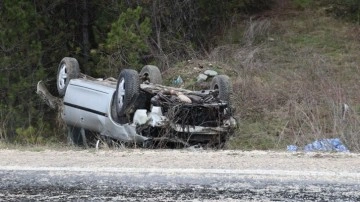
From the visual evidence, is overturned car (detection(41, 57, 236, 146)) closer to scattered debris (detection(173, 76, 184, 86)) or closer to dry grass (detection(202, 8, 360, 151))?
dry grass (detection(202, 8, 360, 151))

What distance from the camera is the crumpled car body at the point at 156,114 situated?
723 cm

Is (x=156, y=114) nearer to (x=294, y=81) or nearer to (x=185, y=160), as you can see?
(x=185, y=160)

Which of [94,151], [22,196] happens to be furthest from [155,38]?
[22,196]

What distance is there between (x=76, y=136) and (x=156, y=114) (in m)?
1.96

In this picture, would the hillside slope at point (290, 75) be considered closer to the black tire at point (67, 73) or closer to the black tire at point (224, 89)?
the black tire at point (224, 89)

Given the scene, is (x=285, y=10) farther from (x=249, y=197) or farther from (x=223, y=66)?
(x=249, y=197)

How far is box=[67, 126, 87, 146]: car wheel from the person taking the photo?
8.41 meters

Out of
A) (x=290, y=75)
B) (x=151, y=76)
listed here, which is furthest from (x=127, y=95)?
(x=290, y=75)

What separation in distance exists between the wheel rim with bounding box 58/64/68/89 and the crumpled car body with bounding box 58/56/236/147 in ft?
4.82

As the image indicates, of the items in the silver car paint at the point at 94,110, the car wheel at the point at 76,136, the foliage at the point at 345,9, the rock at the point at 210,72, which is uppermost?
the foliage at the point at 345,9

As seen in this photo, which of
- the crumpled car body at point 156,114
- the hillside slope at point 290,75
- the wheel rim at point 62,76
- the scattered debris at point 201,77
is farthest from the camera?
the scattered debris at point 201,77

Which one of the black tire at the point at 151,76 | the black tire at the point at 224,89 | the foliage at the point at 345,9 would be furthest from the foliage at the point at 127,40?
the foliage at the point at 345,9

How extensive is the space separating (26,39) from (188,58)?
15.2ft

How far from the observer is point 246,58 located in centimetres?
1588
